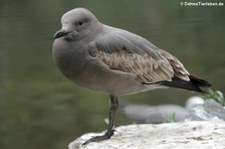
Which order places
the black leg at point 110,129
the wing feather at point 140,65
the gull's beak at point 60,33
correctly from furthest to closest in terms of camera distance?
the black leg at point 110,129, the wing feather at point 140,65, the gull's beak at point 60,33

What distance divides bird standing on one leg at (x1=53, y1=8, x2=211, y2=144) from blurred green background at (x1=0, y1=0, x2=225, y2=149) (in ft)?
15.1

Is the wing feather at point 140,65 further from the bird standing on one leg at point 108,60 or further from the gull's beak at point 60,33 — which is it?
the gull's beak at point 60,33

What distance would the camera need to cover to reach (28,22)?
13484 millimetres

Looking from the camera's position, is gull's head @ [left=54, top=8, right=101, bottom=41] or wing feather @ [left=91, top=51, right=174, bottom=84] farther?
wing feather @ [left=91, top=51, right=174, bottom=84]

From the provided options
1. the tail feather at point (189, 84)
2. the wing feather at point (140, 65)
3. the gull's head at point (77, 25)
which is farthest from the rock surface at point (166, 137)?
the gull's head at point (77, 25)

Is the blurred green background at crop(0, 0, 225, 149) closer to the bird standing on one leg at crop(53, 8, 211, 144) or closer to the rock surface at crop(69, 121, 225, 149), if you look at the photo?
the rock surface at crop(69, 121, 225, 149)

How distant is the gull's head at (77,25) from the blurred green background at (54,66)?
5.08 meters

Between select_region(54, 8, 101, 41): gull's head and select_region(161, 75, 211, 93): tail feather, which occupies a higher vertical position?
select_region(54, 8, 101, 41): gull's head

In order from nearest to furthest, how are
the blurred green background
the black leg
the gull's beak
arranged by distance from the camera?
the gull's beak, the black leg, the blurred green background

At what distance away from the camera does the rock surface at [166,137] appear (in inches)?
207

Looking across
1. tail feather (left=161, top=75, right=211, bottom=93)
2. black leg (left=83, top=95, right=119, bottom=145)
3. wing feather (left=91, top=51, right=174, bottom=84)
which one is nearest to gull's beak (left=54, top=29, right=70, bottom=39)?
wing feather (left=91, top=51, right=174, bottom=84)

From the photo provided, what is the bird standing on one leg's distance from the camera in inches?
208

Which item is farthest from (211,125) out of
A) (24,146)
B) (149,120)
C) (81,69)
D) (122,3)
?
(122,3)

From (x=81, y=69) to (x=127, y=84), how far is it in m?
0.45
